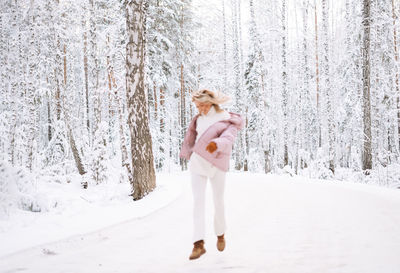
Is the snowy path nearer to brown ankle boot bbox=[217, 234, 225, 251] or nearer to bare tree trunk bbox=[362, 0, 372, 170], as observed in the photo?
brown ankle boot bbox=[217, 234, 225, 251]

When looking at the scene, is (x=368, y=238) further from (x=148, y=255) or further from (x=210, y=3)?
(x=210, y=3)

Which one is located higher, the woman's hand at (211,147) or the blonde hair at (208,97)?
the blonde hair at (208,97)

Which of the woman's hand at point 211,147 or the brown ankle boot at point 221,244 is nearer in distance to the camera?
the woman's hand at point 211,147

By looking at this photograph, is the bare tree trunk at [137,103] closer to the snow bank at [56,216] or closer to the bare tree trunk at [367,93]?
the snow bank at [56,216]

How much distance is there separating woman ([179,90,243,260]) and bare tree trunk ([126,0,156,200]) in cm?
459

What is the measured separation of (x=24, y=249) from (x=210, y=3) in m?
30.2

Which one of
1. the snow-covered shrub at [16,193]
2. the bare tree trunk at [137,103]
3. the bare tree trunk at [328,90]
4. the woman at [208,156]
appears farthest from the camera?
the bare tree trunk at [328,90]

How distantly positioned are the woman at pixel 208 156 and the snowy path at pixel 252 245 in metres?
0.35

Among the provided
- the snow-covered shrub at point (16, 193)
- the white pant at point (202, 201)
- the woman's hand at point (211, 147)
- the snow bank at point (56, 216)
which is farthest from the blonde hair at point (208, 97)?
the snow-covered shrub at point (16, 193)

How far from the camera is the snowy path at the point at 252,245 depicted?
3.57 meters

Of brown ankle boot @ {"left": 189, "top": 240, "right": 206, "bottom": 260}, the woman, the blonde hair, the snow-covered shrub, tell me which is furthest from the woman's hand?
the snow-covered shrub

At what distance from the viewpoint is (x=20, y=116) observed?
681 inches

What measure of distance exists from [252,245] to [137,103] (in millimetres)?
5580

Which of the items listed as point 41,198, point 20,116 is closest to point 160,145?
point 20,116
